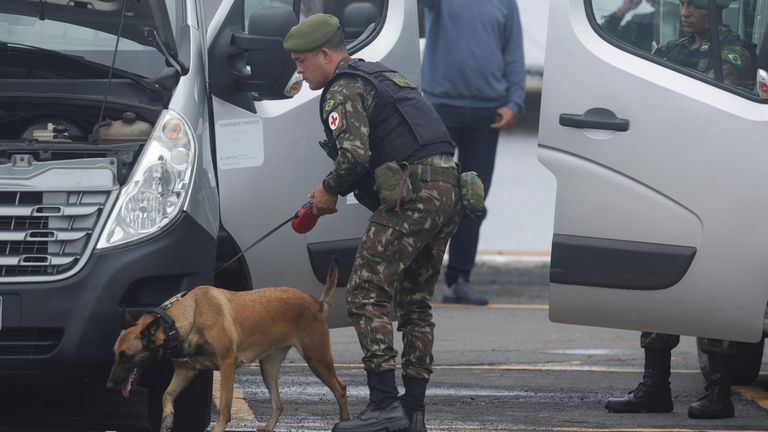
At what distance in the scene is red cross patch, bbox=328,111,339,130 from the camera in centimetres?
534

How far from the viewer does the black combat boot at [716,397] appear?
613 centimetres

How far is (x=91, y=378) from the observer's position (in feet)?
16.4

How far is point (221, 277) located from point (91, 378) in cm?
97

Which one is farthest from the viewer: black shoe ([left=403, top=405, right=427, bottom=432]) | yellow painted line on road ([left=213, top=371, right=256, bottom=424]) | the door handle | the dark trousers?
the dark trousers

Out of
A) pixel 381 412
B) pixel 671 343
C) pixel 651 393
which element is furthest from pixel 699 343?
pixel 381 412

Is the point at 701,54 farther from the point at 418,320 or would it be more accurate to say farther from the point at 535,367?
the point at 535,367

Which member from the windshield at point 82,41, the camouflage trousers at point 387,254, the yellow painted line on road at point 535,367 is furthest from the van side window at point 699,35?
the yellow painted line on road at point 535,367

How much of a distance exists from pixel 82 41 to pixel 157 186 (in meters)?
0.81

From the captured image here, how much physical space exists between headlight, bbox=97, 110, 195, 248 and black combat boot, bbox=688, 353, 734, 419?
242cm

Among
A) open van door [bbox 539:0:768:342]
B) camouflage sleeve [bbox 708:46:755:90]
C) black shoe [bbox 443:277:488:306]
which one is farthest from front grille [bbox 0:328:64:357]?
black shoe [bbox 443:277:488:306]

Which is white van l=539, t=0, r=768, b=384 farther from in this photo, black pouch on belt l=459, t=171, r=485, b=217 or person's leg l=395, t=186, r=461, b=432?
person's leg l=395, t=186, r=461, b=432

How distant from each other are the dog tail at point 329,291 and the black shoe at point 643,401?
1.43m

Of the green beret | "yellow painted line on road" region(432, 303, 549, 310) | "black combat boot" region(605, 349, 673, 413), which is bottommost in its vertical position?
"yellow painted line on road" region(432, 303, 549, 310)

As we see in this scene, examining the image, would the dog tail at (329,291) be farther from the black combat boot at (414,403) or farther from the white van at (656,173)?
the white van at (656,173)
